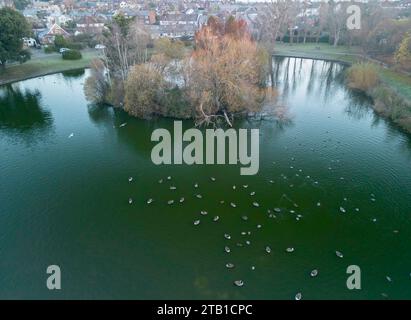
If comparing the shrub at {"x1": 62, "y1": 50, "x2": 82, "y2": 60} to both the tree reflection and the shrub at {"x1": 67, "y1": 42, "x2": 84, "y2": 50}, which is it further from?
the tree reflection

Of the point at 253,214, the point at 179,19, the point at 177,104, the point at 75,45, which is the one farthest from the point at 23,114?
the point at 179,19

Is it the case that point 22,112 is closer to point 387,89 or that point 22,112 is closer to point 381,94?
point 381,94

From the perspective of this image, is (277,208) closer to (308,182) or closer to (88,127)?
(308,182)

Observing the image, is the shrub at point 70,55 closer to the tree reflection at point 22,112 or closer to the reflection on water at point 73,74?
the reflection on water at point 73,74

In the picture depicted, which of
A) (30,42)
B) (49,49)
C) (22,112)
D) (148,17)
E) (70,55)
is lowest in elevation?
(22,112)

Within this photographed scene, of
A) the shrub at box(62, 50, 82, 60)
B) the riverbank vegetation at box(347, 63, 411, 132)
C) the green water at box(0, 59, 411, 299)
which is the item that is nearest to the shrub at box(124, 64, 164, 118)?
the green water at box(0, 59, 411, 299)

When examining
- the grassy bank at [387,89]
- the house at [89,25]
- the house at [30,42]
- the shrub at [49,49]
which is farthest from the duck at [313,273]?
the house at [89,25]
